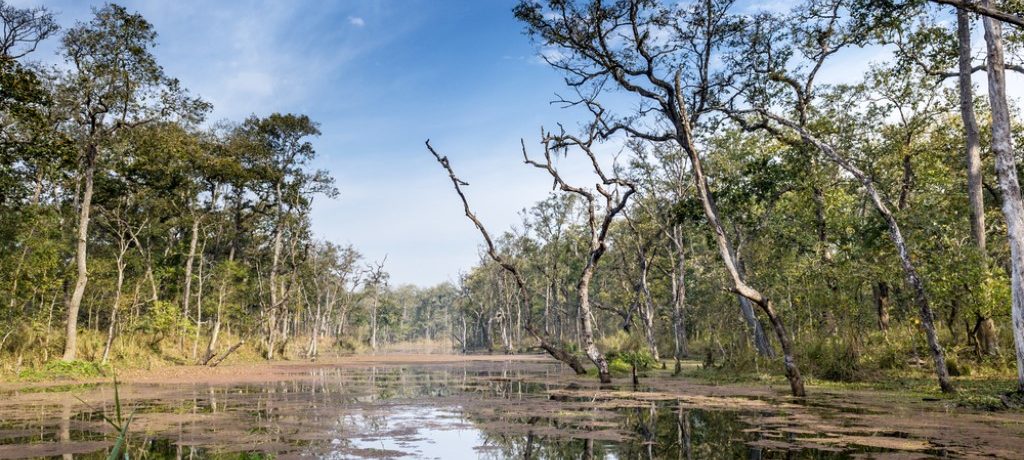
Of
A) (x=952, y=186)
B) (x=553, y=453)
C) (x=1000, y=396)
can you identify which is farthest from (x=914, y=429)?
(x=952, y=186)

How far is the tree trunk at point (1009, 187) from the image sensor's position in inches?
441

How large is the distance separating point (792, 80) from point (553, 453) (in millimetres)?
14340

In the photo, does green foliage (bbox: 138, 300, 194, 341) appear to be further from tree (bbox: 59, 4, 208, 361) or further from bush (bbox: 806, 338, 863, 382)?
bush (bbox: 806, 338, 863, 382)

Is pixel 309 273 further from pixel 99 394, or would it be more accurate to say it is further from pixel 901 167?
pixel 901 167

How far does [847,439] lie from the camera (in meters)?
7.71

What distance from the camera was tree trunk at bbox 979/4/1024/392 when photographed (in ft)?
36.8

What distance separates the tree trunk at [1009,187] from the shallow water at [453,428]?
11.9ft

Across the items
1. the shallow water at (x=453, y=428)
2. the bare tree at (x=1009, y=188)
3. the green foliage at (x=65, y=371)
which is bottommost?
the green foliage at (x=65, y=371)

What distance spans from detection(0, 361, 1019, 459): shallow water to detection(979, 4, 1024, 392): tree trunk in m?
3.64

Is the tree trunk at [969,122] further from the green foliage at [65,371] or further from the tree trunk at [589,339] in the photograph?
the green foliage at [65,371]

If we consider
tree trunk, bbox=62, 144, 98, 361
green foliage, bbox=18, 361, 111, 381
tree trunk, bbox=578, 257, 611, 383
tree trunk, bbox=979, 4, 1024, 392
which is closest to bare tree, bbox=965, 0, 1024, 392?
tree trunk, bbox=979, 4, 1024, 392

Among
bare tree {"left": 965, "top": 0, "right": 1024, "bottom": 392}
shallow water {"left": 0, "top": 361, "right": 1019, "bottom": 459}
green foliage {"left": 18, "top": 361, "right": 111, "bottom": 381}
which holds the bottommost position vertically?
green foliage {"left": 18, "top": 361, "right": 111, "bottom": 381}

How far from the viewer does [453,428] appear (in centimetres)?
946

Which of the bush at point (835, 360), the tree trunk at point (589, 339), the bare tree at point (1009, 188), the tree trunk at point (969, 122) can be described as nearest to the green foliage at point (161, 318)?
the tree trunk at point (589, 339)
